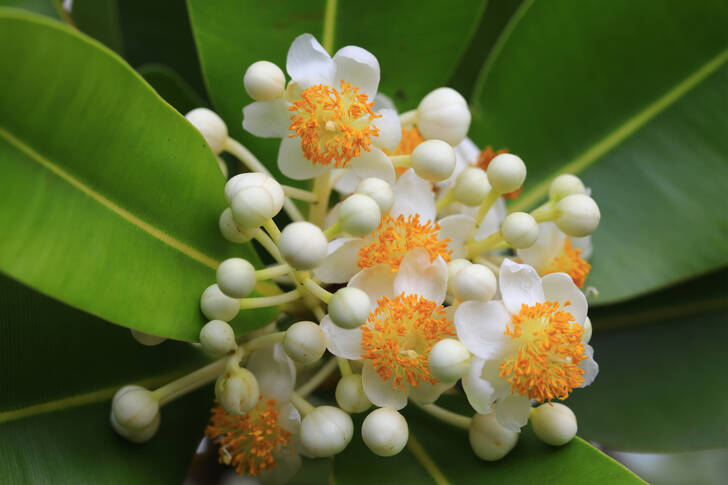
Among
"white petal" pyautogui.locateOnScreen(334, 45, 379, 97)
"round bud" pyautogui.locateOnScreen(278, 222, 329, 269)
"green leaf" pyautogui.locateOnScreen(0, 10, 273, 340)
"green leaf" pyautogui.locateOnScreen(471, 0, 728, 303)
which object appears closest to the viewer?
"green leaf" pyautogui.locateOnScreen(0, 10, 273, 340)

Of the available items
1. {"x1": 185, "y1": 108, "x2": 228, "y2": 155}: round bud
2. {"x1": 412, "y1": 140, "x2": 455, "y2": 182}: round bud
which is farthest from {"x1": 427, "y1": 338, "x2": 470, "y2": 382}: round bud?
{"x1": 185, "y1": 108, "x2": 228, "y2": 155}: round bud

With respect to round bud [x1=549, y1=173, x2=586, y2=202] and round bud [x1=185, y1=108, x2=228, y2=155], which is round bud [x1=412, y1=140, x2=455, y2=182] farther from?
round bud [x1=185, y1=108, x2=228, y2=155]

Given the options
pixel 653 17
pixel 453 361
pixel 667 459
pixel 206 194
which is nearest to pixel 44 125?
pixel 206 194

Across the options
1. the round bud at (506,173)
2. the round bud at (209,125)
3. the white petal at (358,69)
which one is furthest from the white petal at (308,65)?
the round bud at (506,173)

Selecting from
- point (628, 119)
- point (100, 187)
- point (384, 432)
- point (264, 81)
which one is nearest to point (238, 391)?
point (384, 432)

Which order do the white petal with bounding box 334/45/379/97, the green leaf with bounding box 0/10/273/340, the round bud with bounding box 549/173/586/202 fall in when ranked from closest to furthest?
the green leaf with bounding box 0/10/273/340
the white petal with bounding box 334/45/379/97
the round bud with bounding box 549/173/586/202

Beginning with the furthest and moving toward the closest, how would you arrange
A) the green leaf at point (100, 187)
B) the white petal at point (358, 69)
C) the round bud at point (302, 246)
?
1. the white petal at point (358, 69)
2. the round bud at point (302, 246)
3. the green leaf at point (100, 187)

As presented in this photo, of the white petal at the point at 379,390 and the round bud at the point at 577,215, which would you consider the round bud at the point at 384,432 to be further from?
the round bud at the point at 577,215
